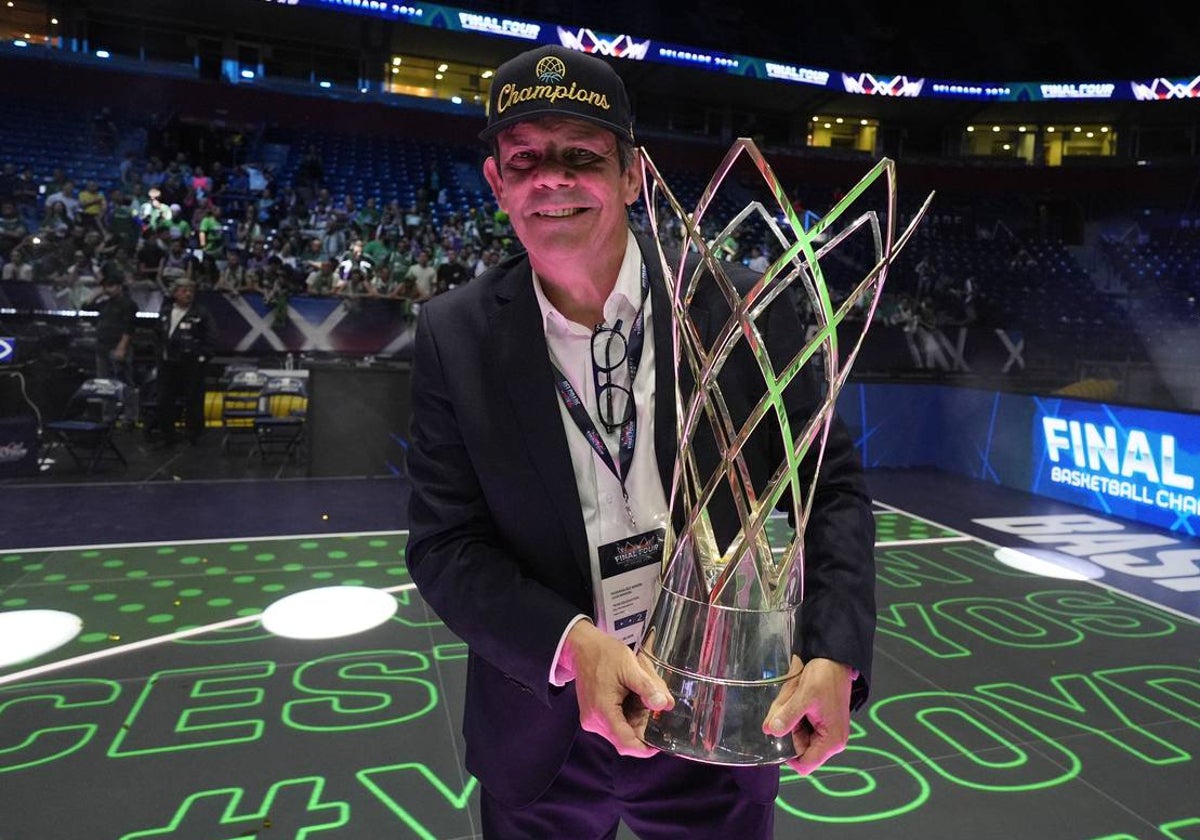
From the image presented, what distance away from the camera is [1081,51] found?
20.8 m

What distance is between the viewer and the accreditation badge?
107 centimetres

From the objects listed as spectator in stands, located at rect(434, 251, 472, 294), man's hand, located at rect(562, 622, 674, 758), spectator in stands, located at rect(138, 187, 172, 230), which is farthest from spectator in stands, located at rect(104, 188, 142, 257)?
man's hand, located at rect(562, 622, 674, 758)

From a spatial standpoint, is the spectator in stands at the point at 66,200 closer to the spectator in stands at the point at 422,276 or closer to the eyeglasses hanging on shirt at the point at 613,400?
the spectator in stands at the point at 422,276

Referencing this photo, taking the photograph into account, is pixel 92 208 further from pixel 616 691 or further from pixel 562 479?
pixel 616 691

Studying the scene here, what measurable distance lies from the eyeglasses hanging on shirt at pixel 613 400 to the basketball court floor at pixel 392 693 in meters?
1.52

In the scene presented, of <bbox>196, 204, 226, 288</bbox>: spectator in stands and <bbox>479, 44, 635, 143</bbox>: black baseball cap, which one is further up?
<bbox>196, 204, 226, 288</bbox>: spectator in stands

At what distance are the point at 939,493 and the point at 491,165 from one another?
6.43 meters

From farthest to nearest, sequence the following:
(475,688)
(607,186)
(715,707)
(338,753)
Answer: (338,753) < (475,688) < (607,186) < (715,707)

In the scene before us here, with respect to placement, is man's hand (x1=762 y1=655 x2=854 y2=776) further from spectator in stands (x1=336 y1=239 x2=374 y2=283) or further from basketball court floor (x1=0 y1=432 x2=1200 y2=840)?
spectator in stands (x1=336 y1=239 x2=374 y2=283)

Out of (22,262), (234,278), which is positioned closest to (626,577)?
(234,278)

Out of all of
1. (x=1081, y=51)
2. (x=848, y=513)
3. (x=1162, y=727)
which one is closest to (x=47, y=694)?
(x=848, y=513)

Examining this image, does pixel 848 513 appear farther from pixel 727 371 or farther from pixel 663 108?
pixel 663 108

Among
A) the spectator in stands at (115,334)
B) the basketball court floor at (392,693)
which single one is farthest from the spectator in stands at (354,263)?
the basketball court floor at (392,693)

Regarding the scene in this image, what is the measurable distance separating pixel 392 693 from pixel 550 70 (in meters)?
2.54
